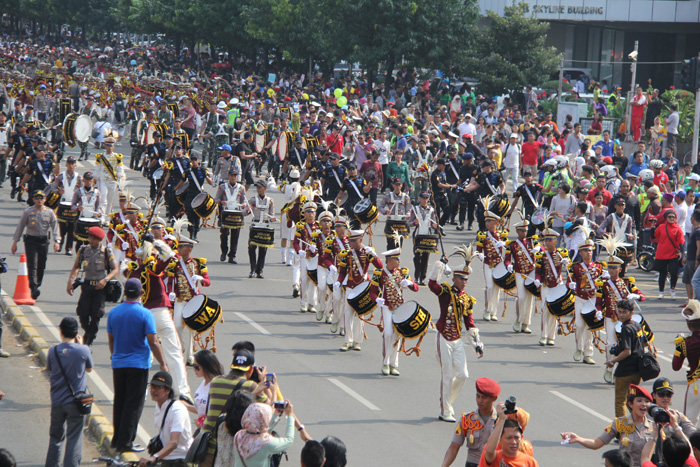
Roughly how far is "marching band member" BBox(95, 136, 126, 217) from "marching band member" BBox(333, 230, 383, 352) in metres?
7.40

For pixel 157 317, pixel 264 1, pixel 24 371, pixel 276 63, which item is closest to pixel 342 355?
pixel 157 317

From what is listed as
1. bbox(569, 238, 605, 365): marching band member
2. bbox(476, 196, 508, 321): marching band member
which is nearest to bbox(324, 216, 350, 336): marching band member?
bbox(476, 196, 508, 321): marching band member

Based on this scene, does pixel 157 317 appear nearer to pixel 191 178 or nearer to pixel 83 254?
pixel 83 254

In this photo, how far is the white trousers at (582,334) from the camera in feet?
51.5

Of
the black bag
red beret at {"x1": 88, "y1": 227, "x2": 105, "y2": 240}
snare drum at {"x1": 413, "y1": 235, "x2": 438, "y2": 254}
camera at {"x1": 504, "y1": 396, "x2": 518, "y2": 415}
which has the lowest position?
the black bag

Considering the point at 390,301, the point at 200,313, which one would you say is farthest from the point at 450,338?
the point at 200,313

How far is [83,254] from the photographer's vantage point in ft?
47.9

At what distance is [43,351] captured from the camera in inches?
569

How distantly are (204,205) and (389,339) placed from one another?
8.63 metres

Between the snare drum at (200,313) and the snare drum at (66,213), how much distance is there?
746 cm

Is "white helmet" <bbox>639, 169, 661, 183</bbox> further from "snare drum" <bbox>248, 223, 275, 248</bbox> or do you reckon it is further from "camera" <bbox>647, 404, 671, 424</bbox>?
"camera" <bbox>647, 404, 671, 424</bbox>

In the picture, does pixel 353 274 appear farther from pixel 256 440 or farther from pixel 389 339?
pixel 256 440

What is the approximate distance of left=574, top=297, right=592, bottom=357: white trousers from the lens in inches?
618

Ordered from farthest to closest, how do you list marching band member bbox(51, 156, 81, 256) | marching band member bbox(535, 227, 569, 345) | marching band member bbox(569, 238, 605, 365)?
marching band member bbox(51, 156, 81, 256)
marching band member bbox(535, 227, 569, 345)
marching band member bbox(569, 238, 605, 365)
